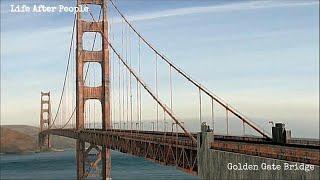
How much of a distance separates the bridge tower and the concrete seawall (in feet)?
115

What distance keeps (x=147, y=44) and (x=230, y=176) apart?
25.0 metres

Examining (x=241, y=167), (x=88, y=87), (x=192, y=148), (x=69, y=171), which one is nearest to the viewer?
(x=241, y=167)

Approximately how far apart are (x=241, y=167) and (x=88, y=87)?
1765 inches

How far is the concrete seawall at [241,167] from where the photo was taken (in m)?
15.9

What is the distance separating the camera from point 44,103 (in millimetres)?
179875

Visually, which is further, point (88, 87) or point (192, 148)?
point (88, 87)

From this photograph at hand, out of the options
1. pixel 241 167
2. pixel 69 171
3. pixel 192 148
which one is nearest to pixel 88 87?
pixel 192 148

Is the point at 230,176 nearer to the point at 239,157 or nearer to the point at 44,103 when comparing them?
the point at 239,157

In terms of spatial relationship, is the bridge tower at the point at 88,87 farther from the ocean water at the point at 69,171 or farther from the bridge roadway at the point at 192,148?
the ocean water at the point at 69,171

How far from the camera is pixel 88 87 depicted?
6191 centimetres

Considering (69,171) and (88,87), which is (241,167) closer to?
(88,87)

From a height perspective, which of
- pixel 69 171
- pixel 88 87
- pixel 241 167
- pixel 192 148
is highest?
pixel 88 87

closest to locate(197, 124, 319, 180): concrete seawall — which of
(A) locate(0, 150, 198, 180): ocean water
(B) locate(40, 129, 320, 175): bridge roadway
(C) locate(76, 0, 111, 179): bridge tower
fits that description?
(B) locate(40, 129, 320, 175): bridge roadway

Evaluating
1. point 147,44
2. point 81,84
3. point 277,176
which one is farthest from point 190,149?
point 81,84
